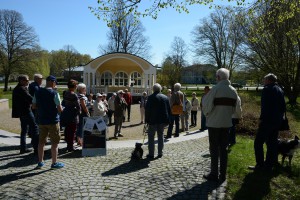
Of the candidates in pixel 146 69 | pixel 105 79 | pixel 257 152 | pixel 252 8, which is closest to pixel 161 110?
pixel 257 152

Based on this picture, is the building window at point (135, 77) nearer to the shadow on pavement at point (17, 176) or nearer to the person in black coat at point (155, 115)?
the person in black coat at point (155, 115)

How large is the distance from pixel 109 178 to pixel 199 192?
5.71ft

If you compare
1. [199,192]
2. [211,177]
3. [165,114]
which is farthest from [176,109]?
[199,192]

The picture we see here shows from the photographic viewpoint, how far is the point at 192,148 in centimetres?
843

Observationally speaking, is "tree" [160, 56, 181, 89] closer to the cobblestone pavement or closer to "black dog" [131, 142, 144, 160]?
the cobblestone pavement

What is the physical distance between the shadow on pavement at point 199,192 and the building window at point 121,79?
26.3m

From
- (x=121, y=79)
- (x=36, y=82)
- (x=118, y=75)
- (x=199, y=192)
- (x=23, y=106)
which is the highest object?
(x=118, y=75)

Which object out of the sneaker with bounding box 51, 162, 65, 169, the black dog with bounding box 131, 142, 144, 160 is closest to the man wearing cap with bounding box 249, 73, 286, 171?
the black dog with bounding box 131, 142, 144, 160

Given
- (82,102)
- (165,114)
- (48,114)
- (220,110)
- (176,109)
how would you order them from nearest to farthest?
1. (220,110)
2. (48,114)
3. (165,114)
4. (82,102)
5. (176,109)

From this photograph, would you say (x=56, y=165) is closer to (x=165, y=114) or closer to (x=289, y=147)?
(x=165, y=114)

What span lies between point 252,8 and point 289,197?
6.94 metres

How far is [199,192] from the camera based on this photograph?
16.4 feet

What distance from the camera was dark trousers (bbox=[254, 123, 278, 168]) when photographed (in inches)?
233

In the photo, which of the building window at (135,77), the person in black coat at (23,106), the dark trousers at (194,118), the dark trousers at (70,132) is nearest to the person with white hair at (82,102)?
the dark trousers at (70,132)
